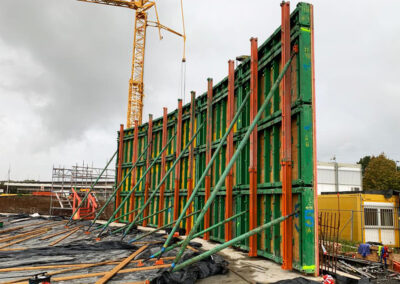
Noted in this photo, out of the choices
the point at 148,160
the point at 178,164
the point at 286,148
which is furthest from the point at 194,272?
the point at 148,160

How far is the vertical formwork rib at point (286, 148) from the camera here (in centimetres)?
686

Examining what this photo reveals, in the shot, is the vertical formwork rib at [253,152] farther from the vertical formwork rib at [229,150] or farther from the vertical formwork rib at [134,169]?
the vertical formwork rib at [134,169]

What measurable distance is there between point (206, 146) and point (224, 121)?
1.26 metres

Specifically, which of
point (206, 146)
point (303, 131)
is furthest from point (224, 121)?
point (303, 131)

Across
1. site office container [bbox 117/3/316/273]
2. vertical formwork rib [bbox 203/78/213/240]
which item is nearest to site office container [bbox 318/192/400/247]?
vertical formwork rib [bbox 203/78/213/240]

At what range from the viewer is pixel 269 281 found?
235 inches

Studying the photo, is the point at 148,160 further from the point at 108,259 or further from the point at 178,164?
the point at 108,259

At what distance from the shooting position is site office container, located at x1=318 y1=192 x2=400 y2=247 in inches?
760

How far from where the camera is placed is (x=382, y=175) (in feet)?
140

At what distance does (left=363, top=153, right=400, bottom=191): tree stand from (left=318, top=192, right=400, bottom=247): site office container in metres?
24.9

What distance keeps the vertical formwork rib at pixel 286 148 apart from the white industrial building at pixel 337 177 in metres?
36.7

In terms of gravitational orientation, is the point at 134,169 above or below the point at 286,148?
below

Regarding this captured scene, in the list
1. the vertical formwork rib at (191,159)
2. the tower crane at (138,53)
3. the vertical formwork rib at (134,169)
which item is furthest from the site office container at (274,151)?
the tower crane at (138,53)

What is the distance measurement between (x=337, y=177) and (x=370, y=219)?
78.0 ft
